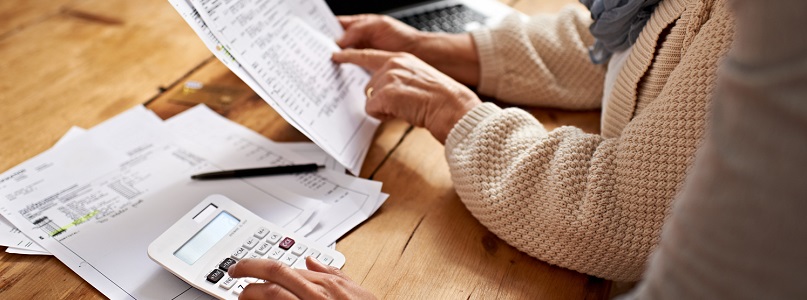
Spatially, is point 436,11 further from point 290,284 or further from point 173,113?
point 290,284

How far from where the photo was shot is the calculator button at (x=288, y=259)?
0.64 meters

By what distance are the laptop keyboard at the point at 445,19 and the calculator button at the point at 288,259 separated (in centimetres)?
57

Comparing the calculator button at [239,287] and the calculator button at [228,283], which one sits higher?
the calculator button at [228,283]

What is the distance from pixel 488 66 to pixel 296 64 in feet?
0.97

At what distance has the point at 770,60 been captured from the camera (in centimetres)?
32

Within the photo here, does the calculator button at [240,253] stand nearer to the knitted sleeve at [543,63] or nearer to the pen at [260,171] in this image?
the pen at [260,171]

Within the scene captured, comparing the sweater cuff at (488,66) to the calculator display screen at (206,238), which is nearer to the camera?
the calculator display screen at (206,238)

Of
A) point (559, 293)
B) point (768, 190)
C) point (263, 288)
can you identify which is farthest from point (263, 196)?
point (768, 190)

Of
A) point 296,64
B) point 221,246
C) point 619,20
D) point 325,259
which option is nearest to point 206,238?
point 221,246

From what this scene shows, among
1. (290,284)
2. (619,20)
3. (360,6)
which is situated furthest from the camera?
(360,6)

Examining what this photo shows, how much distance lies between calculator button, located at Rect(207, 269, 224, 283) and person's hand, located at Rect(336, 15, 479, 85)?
0.46 metres

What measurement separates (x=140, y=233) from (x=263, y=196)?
0.46 feet

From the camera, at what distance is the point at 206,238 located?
65 cm

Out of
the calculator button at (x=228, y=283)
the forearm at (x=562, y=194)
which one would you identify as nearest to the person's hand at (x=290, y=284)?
the calculator button at (x=228, y=283)
